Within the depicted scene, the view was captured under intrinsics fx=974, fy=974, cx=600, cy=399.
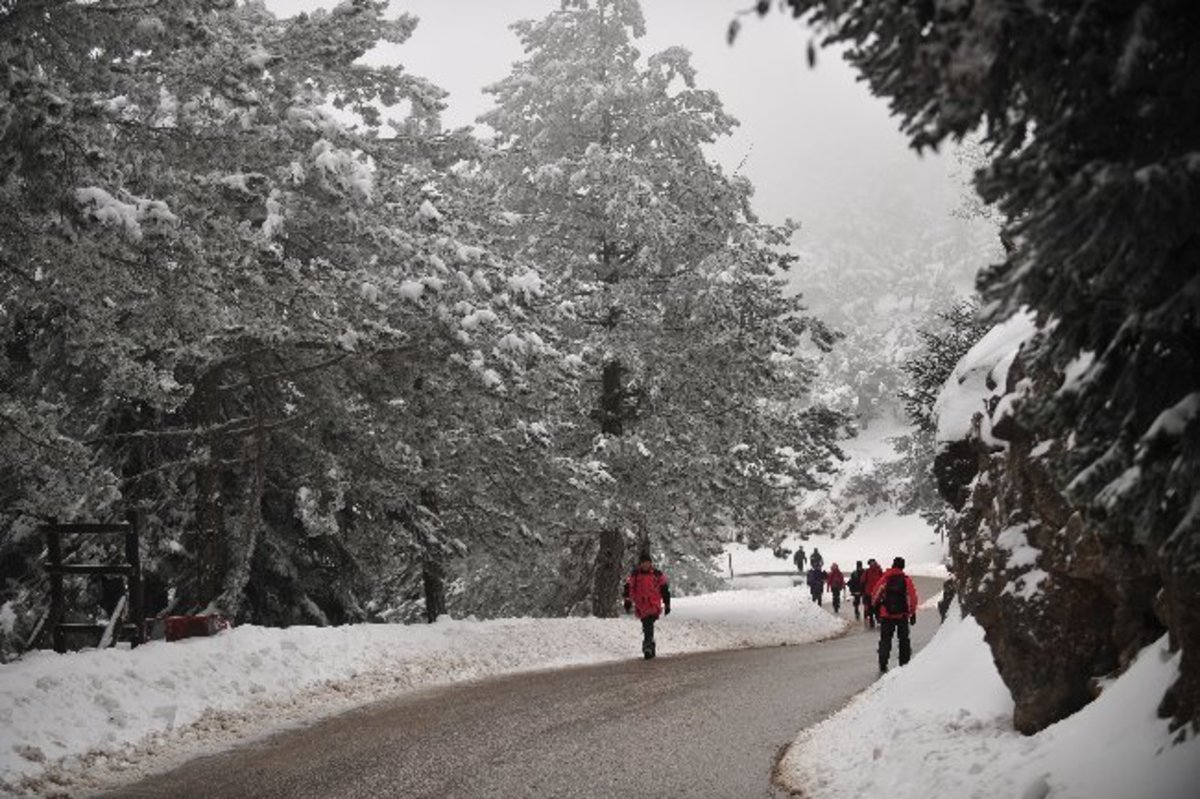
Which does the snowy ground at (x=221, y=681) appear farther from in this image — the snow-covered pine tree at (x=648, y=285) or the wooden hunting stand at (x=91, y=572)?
the snow-covered pine tree at (x=648, y=285)

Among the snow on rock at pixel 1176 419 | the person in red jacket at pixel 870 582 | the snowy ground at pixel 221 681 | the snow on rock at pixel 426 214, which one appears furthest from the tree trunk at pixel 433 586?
the snow on rock at pixel 1176 419

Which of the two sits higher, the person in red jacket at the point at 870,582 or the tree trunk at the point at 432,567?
the tree trunk at the point at 432,567

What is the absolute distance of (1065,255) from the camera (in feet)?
10.6

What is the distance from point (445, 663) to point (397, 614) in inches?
430

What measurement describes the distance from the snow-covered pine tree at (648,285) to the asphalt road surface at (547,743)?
6.38 meters

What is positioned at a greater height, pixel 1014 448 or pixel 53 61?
→ pixel 53 61

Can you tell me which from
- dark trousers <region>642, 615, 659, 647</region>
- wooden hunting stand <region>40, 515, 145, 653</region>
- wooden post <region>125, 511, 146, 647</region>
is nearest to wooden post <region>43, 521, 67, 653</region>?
wooden hunting stand <region>40, 515, 145, 653</region>

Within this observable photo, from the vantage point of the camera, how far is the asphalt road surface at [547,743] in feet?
24.5

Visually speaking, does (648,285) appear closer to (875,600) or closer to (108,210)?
(875,600)

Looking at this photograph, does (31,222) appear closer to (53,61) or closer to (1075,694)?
(53,61)

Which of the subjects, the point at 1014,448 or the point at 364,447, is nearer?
the point at 1014,448

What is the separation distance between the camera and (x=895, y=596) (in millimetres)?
13094

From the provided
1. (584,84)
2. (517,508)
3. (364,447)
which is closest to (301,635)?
(364,447)

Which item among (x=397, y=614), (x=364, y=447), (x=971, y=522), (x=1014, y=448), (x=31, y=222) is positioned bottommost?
(x=397, y=614)
